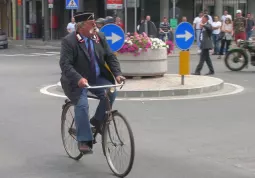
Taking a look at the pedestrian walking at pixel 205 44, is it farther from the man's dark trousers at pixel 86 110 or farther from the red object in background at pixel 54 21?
the red object in background at pixel 54 21

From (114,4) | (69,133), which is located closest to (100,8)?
(114,4)

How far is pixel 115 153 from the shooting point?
5711 millimetres

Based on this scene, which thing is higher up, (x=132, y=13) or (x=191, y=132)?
(x=132, y=13)

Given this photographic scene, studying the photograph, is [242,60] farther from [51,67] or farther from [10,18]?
[10,18]

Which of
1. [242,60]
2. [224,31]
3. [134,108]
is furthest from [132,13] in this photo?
[134,108]

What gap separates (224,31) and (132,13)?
15059mm

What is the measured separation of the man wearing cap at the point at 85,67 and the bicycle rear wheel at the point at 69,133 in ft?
1.37

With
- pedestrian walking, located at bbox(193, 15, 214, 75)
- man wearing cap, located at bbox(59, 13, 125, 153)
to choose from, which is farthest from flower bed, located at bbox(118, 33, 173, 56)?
man wearing cap, located at bbox(59, 13, 125, 153)

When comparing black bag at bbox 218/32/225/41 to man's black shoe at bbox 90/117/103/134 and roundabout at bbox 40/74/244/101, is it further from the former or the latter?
man's black shoe at bbox 90/117/103/134

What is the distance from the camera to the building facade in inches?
1366

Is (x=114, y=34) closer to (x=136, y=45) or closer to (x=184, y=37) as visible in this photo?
(x=136, y=45)

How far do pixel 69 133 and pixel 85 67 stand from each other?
1010mm

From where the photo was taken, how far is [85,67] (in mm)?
5898

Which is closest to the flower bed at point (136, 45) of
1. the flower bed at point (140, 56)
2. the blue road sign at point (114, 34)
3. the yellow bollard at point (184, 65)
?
the flower bed at point (140, 56)
